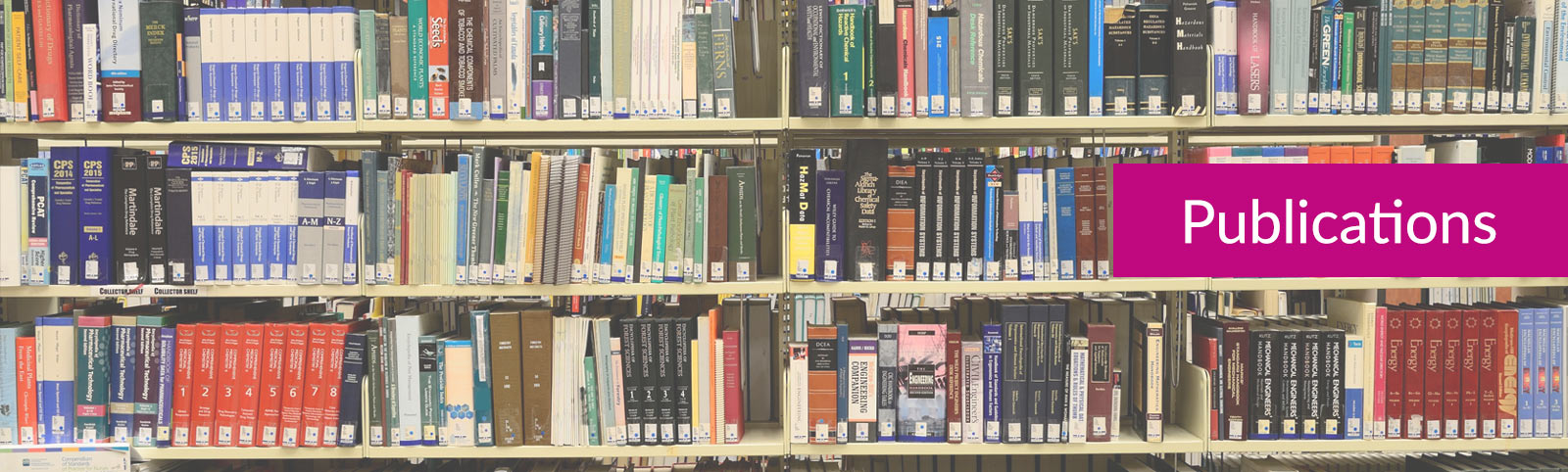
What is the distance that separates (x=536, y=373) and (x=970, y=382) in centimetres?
96

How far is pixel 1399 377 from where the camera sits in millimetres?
Answer: 2012

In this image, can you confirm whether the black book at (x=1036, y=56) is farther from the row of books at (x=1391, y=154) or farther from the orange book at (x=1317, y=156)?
the orange book at (x=1317, y=156)

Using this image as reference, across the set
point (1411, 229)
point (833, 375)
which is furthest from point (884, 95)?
point (1411, 229)

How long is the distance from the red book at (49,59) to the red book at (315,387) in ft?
2.32

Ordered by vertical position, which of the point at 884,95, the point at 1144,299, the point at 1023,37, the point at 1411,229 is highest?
the point at 1023,37

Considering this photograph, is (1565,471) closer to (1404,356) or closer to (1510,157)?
(1404,356)

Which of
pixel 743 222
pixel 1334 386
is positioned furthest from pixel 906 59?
pixel 1334 386

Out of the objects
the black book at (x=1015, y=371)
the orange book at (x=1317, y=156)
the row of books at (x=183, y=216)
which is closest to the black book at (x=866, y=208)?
the black book at (x=1015, y=371)

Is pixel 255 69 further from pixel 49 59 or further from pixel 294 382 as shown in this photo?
pixel 294 382

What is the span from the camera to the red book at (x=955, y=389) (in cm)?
199

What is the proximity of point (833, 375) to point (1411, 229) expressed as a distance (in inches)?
54.6

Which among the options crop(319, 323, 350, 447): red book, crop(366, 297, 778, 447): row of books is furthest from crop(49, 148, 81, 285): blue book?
crop(366, 297, 778, 447): row of books

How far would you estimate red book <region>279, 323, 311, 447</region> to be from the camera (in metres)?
1.97

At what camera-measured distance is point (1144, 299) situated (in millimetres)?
2168
